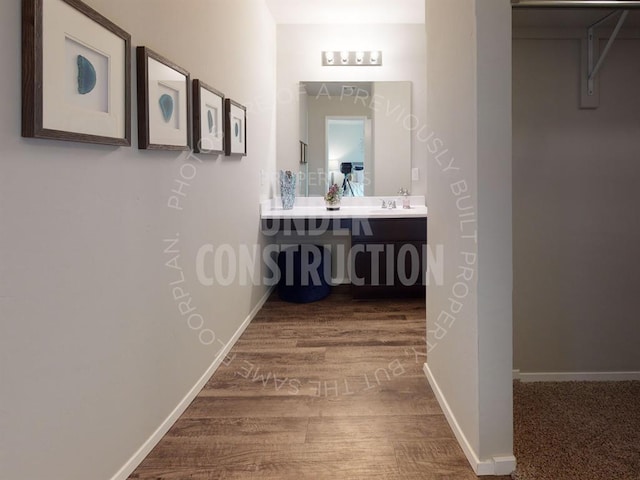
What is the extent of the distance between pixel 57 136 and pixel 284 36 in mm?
3444

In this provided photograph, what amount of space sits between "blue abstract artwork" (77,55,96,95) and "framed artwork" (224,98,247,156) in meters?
1.29

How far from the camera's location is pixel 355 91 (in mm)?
4137

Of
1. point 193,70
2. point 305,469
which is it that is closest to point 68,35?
point 193,70

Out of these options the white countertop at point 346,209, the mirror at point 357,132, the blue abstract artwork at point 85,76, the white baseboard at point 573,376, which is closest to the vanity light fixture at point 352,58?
the mirror at point 357,132

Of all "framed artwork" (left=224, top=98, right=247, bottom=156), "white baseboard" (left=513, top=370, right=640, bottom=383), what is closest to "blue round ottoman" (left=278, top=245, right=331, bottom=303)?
"framed artwork" (left=224, top=98, right=247, bottom=156)

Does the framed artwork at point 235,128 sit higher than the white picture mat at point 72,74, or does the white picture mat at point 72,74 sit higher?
the framed artwork at point 235,128

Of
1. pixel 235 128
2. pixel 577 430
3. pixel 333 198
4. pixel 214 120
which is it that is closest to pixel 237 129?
pixel 235 128

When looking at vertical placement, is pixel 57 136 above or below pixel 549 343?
above

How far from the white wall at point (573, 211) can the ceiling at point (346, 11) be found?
1.99m

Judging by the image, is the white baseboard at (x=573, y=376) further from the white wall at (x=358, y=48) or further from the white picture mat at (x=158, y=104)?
the white wall at (x=358, y=48)

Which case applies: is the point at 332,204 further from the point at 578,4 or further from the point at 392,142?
the point at 578,4

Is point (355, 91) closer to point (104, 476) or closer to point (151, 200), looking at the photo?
point (151, 200)

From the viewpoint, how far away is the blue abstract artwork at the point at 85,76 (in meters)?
1.21

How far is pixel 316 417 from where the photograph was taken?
75.2 inches
